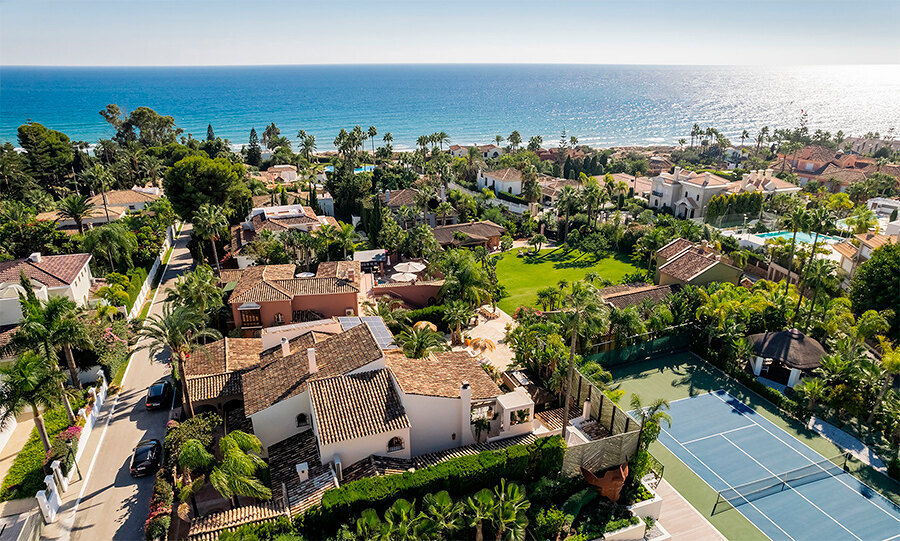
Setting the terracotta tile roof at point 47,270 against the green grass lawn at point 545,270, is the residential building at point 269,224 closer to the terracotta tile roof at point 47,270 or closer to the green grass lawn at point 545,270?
the terracotta tile roof at point 47,270

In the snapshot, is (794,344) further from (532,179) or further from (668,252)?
(532,179)

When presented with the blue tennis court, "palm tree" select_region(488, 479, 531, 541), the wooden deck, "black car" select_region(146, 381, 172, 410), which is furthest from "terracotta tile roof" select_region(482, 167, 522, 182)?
"palm tree" select_region(488, 479, 531, 541)

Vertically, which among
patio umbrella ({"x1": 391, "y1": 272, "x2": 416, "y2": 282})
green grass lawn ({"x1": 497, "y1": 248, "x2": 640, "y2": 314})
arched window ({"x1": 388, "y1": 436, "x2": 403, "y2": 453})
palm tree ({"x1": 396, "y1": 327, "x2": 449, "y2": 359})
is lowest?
green grass lawn ({"x1": 497, "y1": 248, "x2": 640, "y2": 314})

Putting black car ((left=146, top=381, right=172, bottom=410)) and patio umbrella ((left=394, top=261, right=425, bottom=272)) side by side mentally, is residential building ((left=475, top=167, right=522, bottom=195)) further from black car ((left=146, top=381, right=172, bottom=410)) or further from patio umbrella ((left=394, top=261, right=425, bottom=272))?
black car ((left=146, top=381, right=172, bottom=410))

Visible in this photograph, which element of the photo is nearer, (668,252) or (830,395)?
(830,395)

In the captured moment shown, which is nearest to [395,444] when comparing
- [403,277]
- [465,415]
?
[465,415]

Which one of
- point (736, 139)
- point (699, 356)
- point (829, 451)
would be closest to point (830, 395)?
point (829, 451)
